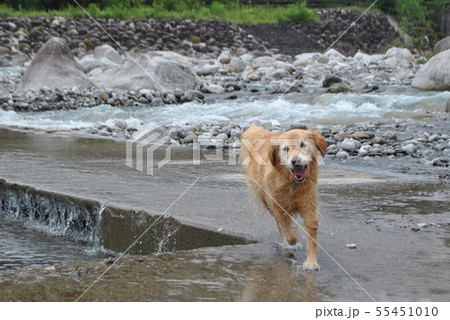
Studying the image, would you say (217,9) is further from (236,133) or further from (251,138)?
(251,138)

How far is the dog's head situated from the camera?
380cm

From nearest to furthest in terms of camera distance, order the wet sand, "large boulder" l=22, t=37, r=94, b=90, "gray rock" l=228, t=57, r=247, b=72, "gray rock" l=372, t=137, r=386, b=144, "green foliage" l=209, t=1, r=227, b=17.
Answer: the wet sand, "gray rock" l=372, t=137, r=386, b=144, "large boulder" l=22, t=37, r=94, b=90, "gray rock" l=228, t=57, r=247, b=72, "green foliage" l=209, t=1, r=227, b=17

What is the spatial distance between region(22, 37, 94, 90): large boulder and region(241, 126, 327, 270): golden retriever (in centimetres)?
1440

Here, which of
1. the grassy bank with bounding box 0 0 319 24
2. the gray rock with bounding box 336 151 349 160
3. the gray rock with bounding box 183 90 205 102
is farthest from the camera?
the grassy bank with bounding box 0 0 319 24

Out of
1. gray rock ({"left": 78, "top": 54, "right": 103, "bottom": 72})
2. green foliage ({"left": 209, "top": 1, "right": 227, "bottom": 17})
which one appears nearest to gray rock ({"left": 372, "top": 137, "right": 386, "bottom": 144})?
gray rock ({"left": 78, "top": 54, "right": 103, "bottom": 72})

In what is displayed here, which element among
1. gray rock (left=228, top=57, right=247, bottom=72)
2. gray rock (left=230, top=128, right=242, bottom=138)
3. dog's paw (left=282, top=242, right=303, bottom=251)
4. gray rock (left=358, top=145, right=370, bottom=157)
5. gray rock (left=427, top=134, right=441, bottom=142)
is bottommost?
dog's paw (left=282, top=242, right=303, bottom=251)

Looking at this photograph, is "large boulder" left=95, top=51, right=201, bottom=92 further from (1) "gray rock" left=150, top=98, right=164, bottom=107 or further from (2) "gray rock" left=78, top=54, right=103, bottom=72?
(2) "gray rock" left=78, top=54, right=103, bottom=72

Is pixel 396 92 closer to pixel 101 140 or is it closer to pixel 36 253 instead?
pixel 101 140

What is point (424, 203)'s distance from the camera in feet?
17.5

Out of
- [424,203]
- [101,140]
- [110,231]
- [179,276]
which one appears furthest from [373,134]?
[179,276]

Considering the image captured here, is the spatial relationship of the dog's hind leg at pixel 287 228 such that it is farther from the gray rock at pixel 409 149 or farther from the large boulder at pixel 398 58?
the large boulder at pixel 398 58

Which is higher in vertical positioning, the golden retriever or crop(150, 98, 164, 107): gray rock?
crop(150, 98, 164, 107): gray rock

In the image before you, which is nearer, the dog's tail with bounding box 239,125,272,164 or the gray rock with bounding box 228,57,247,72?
the dog's tail with bounding box 239,125,272,164

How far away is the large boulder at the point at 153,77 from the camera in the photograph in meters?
18.1
